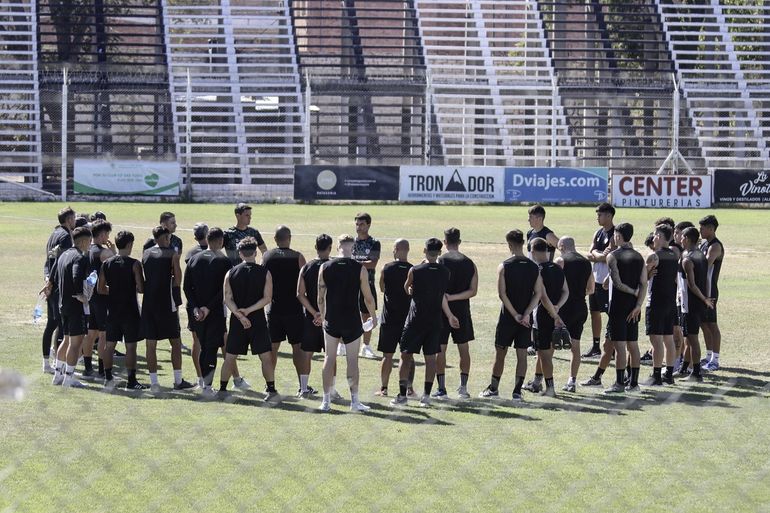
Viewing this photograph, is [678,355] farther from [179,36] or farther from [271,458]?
[179,36]

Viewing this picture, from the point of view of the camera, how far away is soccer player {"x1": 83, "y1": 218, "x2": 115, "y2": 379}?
12.6 m

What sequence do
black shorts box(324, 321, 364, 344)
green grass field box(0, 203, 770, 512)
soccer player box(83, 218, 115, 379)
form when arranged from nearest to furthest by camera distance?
1. green grass field box(0, 203, 770, 512)
2. black shorts box(324, 321, 364, 344)
3. soccer player box(83, 218, 115, 379)

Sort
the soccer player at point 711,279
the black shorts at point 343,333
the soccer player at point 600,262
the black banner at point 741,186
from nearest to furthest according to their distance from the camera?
the black shorts at point 343,333
the soccer player at point 711,279
the soccer player at point 600,262
the black banner at point 741,186

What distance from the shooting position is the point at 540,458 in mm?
9375

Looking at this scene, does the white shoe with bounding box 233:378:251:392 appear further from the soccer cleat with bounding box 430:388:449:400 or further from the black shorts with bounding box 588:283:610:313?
Answer: the black shorts with bounding box 588:283:610:313

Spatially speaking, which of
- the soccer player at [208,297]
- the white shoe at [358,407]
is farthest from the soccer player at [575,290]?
the soccer player at [208,297]

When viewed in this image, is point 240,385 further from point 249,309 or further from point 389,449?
point 389,449

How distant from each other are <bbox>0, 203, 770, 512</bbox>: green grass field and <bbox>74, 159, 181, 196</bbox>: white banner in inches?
1177

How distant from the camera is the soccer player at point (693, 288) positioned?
43.6ft

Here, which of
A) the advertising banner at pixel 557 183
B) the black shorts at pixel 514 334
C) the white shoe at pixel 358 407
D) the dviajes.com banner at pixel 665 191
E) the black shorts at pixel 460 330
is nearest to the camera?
the white shoe at pixel 358 407

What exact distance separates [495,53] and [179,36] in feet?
50.4

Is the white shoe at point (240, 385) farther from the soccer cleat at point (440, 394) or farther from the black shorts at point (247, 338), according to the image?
the soccer cleat at point (440, 394)

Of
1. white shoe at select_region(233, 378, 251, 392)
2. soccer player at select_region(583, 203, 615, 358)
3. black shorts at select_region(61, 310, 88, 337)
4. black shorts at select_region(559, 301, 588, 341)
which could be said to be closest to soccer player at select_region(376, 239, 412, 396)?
white shoe at select_region(233, 378, 251, 392)

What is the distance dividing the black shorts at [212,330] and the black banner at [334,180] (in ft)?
106
